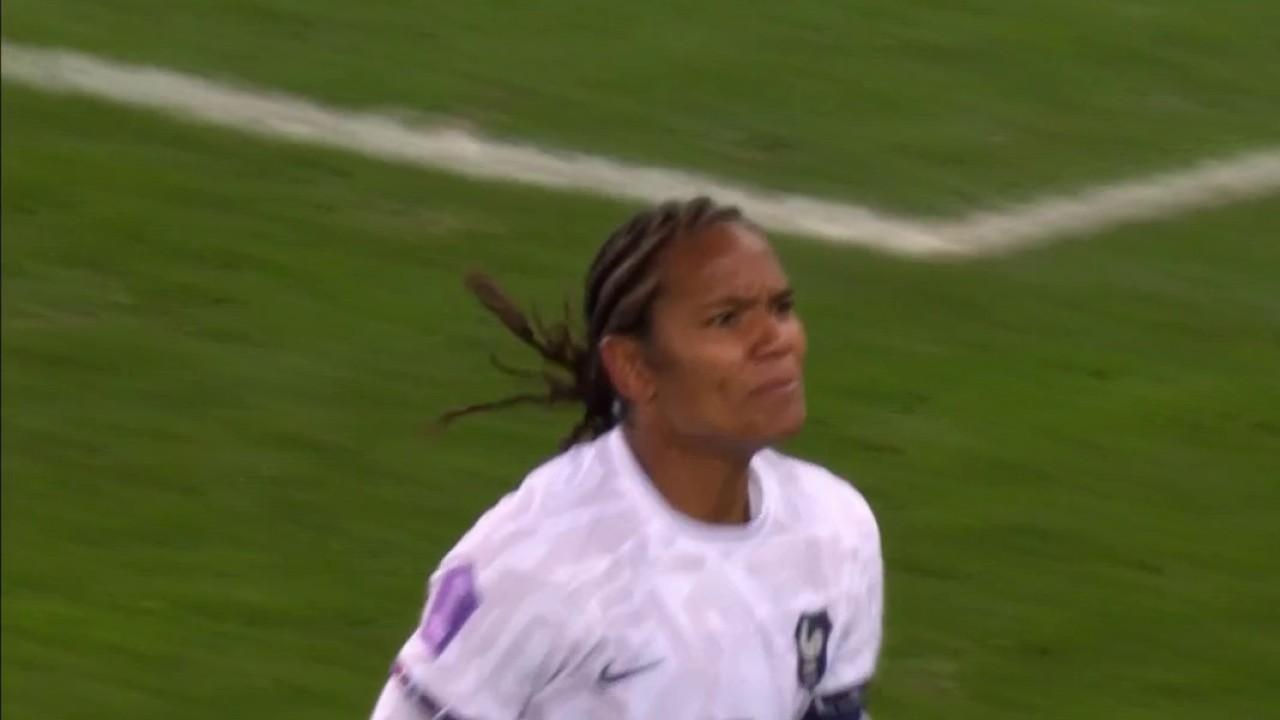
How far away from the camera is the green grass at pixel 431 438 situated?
601cm

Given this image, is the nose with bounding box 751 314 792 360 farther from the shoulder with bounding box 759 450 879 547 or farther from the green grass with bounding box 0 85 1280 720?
the green grass with bounding box 0 85 1280 720

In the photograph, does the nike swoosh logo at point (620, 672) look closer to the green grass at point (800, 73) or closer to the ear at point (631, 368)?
the ear at point (631, 368)

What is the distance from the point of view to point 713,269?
322 centimetres

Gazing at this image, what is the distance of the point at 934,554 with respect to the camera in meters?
6.35

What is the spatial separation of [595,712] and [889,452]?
375cm

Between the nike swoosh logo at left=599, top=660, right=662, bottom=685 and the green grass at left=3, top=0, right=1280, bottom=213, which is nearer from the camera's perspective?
the nike swoosh logo at left=599, top=660, right=662, bottom=685

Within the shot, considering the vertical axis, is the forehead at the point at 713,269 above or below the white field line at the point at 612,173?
above

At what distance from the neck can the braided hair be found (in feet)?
0.46

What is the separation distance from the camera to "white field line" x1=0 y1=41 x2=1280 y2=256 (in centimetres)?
827

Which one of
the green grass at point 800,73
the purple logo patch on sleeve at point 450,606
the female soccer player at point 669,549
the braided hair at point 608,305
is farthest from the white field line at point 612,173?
the purple logo patch on sleeve at point 450,606

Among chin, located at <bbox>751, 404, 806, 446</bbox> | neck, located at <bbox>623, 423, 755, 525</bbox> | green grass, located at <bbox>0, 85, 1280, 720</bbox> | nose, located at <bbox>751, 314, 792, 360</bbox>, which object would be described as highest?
nose, located at <bbox>751, 314, 792, 360</bbox>

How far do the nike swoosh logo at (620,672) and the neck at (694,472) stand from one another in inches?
8.5

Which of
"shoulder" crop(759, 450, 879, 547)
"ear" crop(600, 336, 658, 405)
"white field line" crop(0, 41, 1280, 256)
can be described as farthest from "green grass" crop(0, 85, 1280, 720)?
"ear" crop(600, 336, 658, 405)

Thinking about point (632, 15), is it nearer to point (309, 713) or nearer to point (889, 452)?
point (889, 452)
